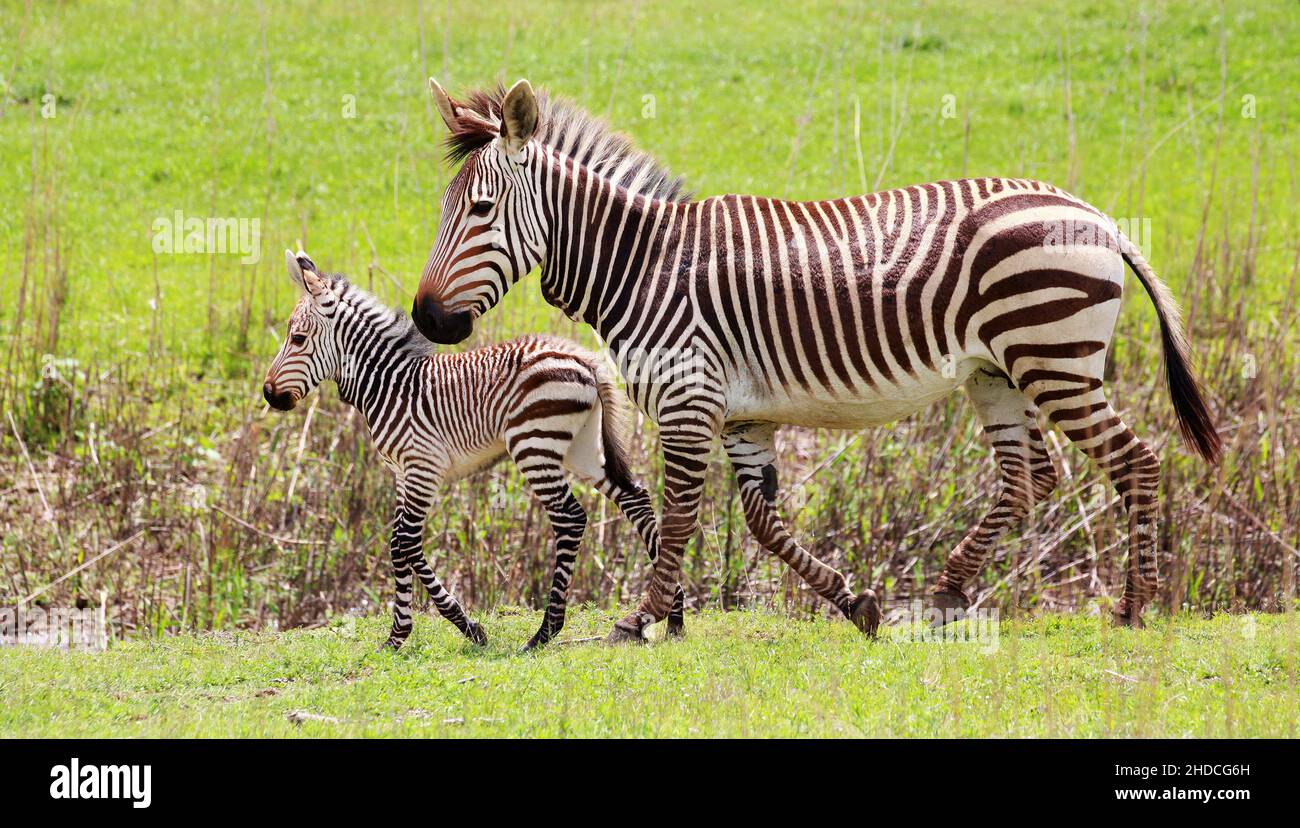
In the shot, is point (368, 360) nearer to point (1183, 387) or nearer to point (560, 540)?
point (560, 540)

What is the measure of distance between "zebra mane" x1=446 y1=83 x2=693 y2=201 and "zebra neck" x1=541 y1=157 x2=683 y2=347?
0.13m

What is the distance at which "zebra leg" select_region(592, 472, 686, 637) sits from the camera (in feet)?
24.5

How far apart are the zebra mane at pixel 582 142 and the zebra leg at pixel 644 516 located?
5.25 feet

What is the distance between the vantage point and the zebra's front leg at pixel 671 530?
700 cm

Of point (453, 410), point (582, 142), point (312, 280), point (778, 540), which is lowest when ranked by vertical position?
point (778, 540)

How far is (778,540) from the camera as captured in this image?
7309 mm

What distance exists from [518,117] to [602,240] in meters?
0.77

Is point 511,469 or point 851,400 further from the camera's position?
point 511,469

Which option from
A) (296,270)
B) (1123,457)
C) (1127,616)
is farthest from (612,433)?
(1127,616)

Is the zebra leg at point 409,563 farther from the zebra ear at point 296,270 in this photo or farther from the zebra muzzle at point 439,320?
the zebra ear at point 296,270

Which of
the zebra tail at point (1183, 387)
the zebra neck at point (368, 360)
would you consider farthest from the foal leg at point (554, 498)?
the zebra tail at point (1183, 387)

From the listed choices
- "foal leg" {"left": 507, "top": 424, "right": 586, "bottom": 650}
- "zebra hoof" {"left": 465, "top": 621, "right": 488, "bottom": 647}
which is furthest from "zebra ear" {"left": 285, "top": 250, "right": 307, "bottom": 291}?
"zebra hoof" {"left": 465, "top": 621, "right": 488, "bottom": 647}

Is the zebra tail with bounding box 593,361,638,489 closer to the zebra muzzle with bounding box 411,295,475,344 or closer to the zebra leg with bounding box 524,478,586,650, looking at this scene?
the zebra leg with bounding box 524,478,586,650

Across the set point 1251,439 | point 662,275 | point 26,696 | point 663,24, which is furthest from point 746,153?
point 26,696
